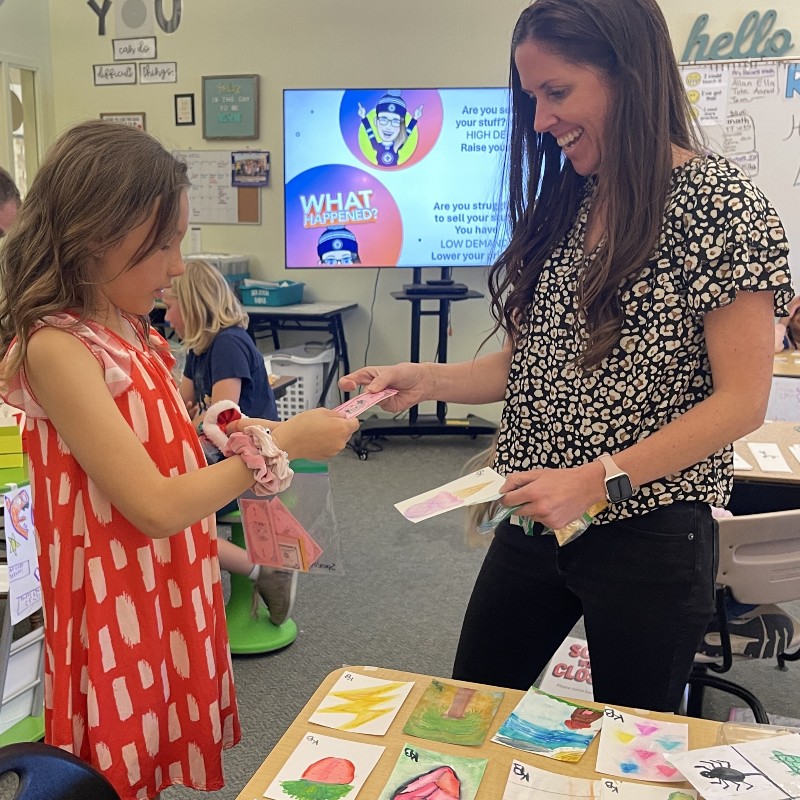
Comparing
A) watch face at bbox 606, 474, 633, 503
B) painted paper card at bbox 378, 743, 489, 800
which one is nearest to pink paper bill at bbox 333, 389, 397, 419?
watch face at bbox 606, 474, 633, 503

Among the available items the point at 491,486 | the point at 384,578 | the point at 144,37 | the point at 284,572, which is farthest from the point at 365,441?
the point at 491,486

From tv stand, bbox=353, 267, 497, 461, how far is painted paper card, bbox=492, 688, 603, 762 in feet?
12.4

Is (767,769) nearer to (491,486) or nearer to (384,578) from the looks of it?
(491,486)

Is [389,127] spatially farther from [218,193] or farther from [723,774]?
[723,774]

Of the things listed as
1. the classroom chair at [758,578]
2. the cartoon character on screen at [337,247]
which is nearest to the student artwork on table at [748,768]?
the classroom chair at [758,578]

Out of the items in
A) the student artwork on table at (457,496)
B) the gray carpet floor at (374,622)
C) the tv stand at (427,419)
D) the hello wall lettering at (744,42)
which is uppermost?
the hello wall lettering at (744,42)

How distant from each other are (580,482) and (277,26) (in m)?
4.83

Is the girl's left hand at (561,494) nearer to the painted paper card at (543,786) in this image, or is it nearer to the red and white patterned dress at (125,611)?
the painted paper card at (543,786)

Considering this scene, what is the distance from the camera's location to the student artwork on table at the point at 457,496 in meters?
1.15

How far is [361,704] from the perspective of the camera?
3.66 feet

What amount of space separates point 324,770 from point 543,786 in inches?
9.8

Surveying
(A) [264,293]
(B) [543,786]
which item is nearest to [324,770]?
(B) [543,786]

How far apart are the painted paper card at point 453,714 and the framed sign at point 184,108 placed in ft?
16.4

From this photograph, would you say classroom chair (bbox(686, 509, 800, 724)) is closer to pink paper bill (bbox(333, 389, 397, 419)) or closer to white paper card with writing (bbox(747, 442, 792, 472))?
white paper card with writing (bbox(747, 442, 792, 472))
